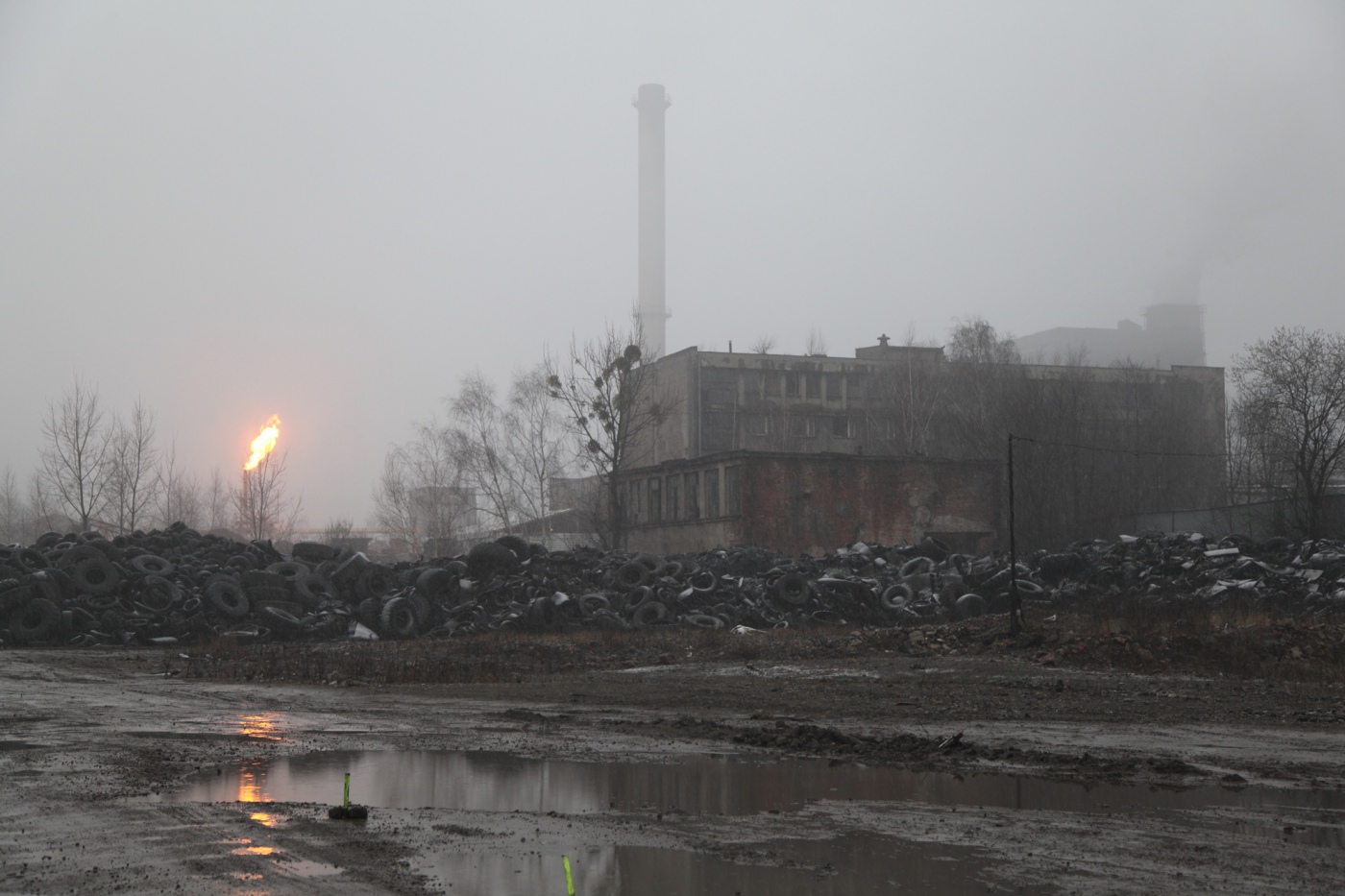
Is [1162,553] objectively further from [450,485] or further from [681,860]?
[450,485]

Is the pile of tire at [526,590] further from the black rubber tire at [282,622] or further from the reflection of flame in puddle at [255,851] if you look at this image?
the reflection of flame in puddle at [255,851]

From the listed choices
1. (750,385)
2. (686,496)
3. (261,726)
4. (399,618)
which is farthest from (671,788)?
(750,385)

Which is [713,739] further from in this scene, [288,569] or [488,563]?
[288,569]

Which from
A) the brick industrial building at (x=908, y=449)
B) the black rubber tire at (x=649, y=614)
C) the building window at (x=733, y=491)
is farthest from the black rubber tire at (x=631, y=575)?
the building window at (x=733, y=491)

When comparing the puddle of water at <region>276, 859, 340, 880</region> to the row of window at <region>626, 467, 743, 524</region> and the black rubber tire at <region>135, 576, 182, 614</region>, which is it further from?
the row of window at <region>626, 467, 743, 524</region>

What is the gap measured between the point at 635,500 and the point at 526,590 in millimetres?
23811

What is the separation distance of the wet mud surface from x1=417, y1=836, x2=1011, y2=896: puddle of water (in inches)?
0.7

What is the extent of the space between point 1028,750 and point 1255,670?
8171 millimetres

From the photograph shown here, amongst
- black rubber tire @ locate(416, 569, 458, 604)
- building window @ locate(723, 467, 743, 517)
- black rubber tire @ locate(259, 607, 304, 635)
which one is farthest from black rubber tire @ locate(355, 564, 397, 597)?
building window @ locate(723, 467, 743, 517)

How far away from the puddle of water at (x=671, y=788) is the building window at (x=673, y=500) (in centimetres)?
3671

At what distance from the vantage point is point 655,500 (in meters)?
47.0

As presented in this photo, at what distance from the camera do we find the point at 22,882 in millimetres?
4617

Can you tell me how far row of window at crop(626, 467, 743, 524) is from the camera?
4072 centimetres

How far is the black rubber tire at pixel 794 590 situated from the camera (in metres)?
24.7
